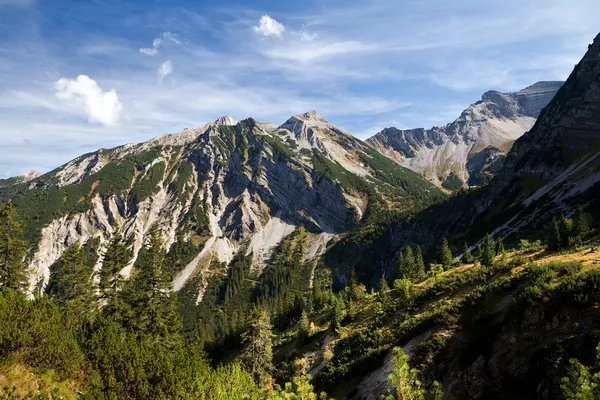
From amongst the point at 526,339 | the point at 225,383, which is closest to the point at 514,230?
the point at 526,339

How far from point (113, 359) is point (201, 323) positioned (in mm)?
166064

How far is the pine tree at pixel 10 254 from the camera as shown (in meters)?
41.7

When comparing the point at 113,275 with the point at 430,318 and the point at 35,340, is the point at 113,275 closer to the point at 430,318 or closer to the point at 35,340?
the point at 35,340

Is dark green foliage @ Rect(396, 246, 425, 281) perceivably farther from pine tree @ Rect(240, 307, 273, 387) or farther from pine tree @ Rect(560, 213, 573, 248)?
pine tree @ Rect(240, 307, 273, 387)

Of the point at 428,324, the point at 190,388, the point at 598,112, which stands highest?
the point at 598,112

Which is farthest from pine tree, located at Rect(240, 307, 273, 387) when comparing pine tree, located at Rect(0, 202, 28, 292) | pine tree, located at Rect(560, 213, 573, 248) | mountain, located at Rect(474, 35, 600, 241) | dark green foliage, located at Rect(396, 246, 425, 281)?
mountain, located at Rect(474, 35, 600, 241)

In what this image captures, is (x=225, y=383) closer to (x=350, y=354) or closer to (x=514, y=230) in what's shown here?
(x=350, y=354)

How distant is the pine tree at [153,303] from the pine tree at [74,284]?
6.50 m

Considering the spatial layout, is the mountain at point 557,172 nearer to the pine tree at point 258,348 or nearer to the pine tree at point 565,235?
the pine tree at point 565,235

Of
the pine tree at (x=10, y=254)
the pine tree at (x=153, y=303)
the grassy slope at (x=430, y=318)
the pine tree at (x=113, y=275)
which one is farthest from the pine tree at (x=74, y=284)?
the grassy slope at (x=430, y=318)

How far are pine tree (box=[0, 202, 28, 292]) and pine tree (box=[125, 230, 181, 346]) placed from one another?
42.8ft

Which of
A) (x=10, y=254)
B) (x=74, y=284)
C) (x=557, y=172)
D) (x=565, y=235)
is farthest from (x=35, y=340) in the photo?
(x=557, y=172)

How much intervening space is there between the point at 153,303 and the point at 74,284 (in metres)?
12.7

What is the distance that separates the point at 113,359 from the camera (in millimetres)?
27812
